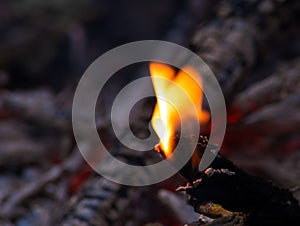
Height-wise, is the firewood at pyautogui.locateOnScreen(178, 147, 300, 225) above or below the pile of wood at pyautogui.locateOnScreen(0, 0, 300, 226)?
below

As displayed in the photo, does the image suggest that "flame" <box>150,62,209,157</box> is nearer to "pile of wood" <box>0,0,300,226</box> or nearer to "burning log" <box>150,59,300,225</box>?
"burning log" <box>150,59,300,225</box>

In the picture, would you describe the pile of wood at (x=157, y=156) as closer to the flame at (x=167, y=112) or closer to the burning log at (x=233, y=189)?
the burning log at (x=233, y=189)

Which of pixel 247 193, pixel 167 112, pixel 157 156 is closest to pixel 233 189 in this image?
pixel 247 193

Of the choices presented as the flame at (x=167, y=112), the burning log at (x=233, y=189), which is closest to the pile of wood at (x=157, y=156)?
the burning log at (x=233, y=189)

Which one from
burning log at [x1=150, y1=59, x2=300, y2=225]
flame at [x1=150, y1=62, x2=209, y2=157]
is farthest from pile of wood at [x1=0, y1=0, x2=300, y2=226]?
flame at [x1=150, y1=62, x2=209, y2=157]

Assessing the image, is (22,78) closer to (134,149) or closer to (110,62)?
(110,62)

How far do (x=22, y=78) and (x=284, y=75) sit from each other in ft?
6.11

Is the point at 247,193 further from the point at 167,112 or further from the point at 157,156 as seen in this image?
the point at 157,156

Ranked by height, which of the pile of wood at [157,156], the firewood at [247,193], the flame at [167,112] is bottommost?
the firewood at [247,193]

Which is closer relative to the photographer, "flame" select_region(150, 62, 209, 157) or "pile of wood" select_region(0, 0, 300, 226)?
"flame" select_region(150, 62, 209, 157)

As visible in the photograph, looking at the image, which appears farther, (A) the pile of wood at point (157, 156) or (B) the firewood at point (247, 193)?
(A) the pile of wood at point (157, 156)

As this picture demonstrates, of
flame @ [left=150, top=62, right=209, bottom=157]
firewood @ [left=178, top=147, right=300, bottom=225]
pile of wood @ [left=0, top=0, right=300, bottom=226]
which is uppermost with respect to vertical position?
pile of wood @ [left=0, top=0, right=300, bottom=226]

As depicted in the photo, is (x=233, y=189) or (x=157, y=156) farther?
(x=157, y=156)

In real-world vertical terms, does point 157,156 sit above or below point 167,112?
above
